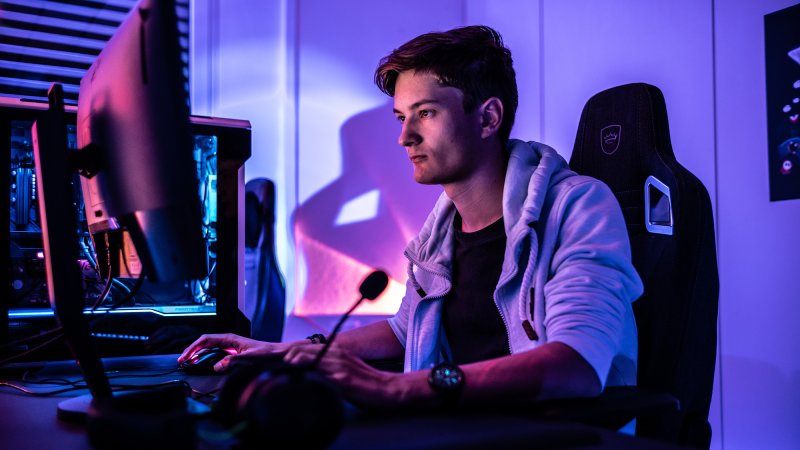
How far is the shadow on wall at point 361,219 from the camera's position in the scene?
9.42 feet

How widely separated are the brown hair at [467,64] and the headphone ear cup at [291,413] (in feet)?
3.62

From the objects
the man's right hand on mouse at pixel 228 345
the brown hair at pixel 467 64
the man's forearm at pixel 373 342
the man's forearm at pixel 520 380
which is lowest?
the man's forearm at pixel 373 342

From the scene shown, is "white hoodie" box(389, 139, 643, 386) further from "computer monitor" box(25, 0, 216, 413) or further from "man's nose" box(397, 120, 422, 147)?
"computer monitor" box(25, 0, 216, 413)

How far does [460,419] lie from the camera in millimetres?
773

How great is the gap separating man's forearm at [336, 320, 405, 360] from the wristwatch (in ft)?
2.17

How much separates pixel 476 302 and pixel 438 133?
0.42 meters

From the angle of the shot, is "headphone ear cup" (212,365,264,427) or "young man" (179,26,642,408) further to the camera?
"young man" (179,26,642,408)

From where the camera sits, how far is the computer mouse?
1.28 m

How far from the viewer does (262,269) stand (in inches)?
99.9

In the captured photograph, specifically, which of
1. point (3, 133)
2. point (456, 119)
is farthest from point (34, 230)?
point (456, 119)

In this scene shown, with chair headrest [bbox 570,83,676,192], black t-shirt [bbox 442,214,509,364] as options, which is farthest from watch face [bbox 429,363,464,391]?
chair headrest [bbox 570,83,676,192]

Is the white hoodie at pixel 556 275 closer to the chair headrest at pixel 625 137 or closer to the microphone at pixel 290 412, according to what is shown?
the chair headrest at pixel 625 137

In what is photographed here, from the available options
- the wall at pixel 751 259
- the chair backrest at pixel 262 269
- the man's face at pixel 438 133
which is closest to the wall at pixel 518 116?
the wall at pixel 751 259

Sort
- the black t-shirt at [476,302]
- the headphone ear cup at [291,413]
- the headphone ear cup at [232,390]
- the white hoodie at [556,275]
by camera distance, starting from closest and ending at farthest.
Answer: the headphone ear cup at [291,413] < the headphone ear cup at [232,390] < the white hoodie at [556,275] < the black t-shirt at [476,302]
